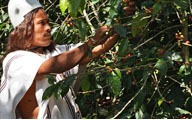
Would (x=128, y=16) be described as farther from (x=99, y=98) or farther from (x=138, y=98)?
(x=99, y=98)

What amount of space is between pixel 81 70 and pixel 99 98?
628mm

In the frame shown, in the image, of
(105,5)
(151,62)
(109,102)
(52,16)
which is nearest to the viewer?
(151,62)

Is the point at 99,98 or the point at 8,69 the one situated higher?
the point at 8,69

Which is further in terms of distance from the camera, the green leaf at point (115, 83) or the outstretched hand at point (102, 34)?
the outstretched hand at point (102, 34)

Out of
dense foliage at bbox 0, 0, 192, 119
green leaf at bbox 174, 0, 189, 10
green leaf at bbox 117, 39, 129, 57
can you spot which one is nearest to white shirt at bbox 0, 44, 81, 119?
dense foliage at bbox 0, 0, 192, 119

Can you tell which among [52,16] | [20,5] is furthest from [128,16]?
[52,16]

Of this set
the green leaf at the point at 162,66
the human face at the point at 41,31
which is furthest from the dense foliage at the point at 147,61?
the human face at the point at 41,31

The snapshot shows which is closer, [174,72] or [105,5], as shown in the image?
[174,72]

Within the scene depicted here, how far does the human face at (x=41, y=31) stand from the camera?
6.54 feet

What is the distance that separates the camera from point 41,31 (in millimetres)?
1999

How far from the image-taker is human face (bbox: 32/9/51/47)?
1993 mm

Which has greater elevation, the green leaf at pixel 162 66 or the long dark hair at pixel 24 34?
the long dark hair at pixel 24 34

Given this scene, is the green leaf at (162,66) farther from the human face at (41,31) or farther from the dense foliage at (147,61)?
the human face at (41,31)

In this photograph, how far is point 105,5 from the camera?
2457 mm
